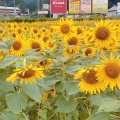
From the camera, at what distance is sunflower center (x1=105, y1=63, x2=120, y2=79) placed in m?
1.43

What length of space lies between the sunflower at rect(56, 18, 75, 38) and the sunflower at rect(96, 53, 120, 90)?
854 mm

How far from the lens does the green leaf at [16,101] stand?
5.06 ft

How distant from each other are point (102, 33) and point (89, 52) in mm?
127

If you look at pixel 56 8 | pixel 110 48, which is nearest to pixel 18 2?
pixel 56 8

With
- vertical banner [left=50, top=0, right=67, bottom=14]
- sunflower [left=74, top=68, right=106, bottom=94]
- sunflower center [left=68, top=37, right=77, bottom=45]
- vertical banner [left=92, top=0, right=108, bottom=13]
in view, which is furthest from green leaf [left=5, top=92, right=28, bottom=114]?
vertical banner [left=92, top=0, right=108, bottom=13]

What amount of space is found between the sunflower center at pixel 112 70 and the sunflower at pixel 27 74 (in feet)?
0.79

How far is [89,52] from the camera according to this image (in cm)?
217

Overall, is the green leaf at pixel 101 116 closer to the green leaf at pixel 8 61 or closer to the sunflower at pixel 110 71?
the sunflower at pixel 110 71

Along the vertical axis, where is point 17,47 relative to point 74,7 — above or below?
above

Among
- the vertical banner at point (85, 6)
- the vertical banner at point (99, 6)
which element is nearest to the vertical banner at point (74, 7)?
the vertical banner at point (85, 6)

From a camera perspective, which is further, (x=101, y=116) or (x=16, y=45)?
(x=16, y=45)

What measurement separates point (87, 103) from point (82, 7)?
26.0 metres

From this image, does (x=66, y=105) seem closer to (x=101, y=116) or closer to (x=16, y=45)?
(x=101, y=116)

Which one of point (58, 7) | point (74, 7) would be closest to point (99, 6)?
point (74, 7)
